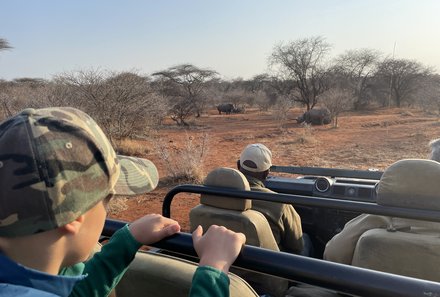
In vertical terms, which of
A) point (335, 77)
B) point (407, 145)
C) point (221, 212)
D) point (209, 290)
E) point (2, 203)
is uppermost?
point (335, 77)

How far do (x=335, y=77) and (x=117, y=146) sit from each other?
2807 centimetres

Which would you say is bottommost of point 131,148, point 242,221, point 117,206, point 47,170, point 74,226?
point 117,206

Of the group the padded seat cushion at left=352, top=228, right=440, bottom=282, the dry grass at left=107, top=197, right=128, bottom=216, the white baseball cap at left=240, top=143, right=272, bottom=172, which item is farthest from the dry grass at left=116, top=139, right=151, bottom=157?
the padded seat cushion at left=352, top=228, right=440, bottom=282

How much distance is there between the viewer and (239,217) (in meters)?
2.23

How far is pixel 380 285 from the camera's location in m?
0.87

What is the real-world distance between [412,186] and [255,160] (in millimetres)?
1473

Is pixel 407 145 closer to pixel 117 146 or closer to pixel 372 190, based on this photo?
pixel 117 146

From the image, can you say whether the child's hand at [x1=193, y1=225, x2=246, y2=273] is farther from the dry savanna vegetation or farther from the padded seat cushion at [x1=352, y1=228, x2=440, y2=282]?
the dry savanna vegetation

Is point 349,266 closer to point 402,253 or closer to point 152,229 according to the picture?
point 152,229

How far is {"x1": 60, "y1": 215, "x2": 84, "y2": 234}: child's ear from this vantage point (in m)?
0.91

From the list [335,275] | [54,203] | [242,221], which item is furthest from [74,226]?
[242,221]

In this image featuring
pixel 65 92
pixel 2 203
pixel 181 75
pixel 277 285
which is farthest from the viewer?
pixel 181 75

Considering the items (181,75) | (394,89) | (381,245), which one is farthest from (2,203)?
(394,89)

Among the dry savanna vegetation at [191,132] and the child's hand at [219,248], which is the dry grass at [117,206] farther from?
the child's hand at [219,248]
